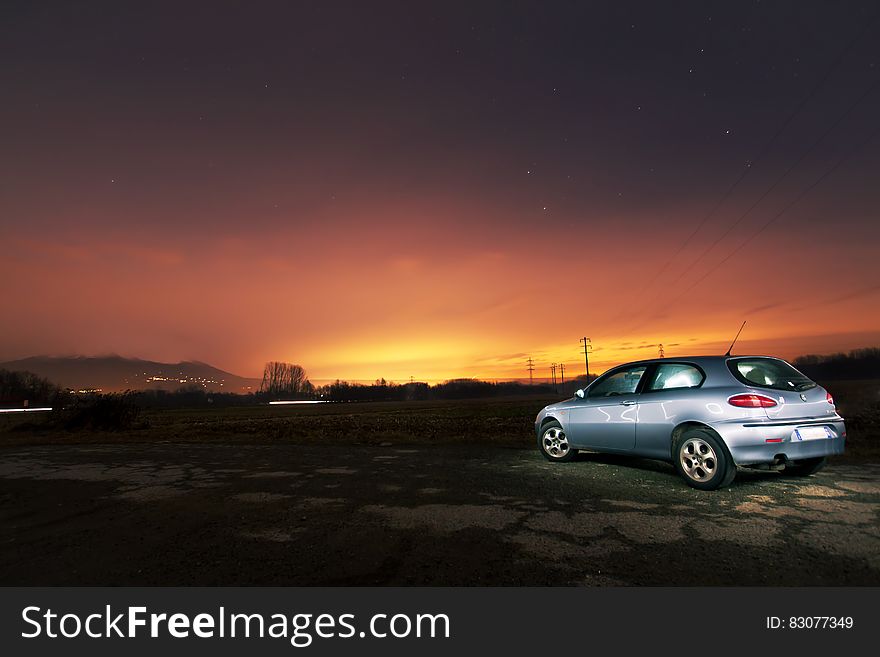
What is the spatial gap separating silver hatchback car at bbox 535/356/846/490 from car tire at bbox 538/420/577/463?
735 millimetres

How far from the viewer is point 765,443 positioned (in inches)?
207

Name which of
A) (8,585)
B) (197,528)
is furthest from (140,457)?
(8,585)

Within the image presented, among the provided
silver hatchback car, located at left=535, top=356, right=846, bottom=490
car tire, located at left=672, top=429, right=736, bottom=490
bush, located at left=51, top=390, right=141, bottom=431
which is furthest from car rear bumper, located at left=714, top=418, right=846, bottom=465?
bush, located at left=51, top=390, right=141, bottom=431

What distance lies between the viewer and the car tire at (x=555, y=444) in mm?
7766

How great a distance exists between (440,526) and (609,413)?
12.2 feet

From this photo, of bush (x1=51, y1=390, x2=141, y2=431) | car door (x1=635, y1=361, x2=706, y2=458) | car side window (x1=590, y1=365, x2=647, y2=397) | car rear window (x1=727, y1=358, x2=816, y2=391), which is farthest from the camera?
bush (x1=51, y1=390, x2=141, y2=431)

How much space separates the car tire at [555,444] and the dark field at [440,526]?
312mm

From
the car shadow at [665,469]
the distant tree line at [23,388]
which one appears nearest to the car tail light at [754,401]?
the car shadow at [665,469]

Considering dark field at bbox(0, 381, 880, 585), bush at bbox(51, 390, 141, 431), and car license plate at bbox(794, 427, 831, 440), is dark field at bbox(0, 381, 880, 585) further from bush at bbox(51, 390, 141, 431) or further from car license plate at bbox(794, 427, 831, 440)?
bush at bbox(51, 390, 141, 431)

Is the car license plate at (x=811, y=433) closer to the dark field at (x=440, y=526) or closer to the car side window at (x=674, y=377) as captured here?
the dark field at (x=440, y=526)

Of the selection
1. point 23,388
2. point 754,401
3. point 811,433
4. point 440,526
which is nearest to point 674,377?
point 754,401

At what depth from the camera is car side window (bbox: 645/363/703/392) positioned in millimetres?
6055

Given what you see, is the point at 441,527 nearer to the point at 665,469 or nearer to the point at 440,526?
the point at 440,526
